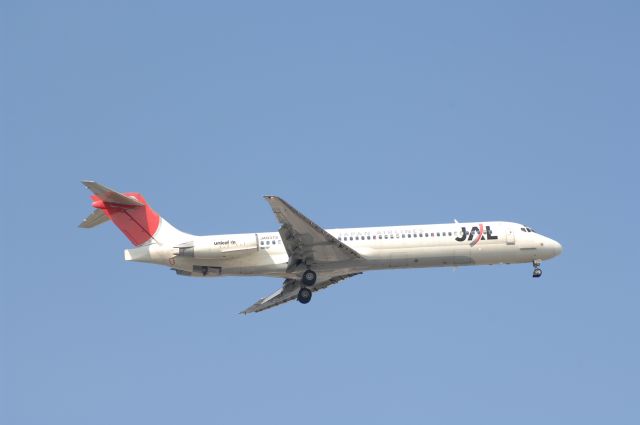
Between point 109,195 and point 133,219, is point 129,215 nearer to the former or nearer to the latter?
point 133,219

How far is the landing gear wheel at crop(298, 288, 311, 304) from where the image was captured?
46.7 meters

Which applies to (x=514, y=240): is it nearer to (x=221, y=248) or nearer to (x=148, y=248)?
(x=221, y=248)

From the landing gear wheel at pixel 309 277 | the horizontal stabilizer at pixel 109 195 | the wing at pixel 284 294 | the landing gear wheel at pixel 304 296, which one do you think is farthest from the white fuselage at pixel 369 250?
the wing at pixel 284 294

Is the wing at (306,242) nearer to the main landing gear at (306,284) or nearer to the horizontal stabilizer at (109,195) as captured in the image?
the main landing gear at (306,284)

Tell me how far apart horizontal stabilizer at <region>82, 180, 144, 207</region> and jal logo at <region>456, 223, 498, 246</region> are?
1511cm

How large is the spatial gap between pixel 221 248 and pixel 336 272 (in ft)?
18.9

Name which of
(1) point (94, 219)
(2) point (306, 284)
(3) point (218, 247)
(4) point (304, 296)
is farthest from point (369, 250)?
(1) point (94, 219)

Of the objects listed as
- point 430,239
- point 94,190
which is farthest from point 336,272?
point 94,190

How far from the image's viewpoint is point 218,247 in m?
43.6

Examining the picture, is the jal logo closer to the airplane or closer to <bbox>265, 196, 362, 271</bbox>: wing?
the airplane

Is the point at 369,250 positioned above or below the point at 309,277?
above

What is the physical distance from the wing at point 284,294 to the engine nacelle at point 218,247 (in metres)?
5.62

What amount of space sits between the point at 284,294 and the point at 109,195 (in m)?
10.8

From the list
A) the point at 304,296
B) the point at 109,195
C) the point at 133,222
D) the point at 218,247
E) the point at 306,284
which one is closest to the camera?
the point at 218,247
